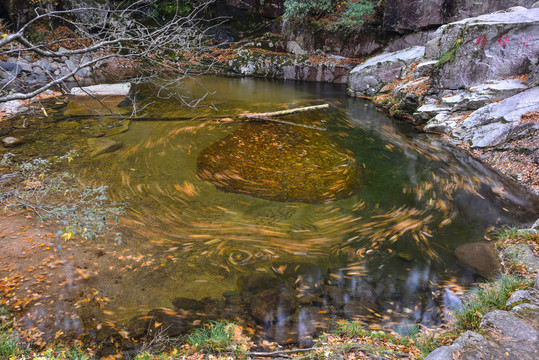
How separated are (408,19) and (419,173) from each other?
10.3 m

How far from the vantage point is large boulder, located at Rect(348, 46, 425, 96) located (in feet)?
40.2

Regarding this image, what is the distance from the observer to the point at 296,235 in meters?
4.34

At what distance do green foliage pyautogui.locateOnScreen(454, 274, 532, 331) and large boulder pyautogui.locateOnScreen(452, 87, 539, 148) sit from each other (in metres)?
4.84

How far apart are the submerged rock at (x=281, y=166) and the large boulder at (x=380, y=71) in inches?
232

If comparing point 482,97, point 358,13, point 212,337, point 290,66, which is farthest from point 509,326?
point 290,66

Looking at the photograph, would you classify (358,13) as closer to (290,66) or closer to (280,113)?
(290,66)

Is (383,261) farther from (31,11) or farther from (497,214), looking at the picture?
(31,11)

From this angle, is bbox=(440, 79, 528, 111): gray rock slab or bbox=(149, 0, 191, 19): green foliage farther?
bbox=(149, 0, 191, 19): green foliage

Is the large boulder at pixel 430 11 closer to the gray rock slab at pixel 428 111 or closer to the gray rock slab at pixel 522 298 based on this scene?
the gray rock slab at pixel 428 111

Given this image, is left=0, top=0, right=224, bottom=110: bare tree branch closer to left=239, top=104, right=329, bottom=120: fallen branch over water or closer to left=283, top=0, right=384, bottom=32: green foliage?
left=239, top=104, right=329, bottom=120: fallen branch over water

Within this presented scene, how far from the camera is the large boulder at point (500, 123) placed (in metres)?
6.48

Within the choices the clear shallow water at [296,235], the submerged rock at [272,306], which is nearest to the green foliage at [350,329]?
the clear shallow water at [296,235]

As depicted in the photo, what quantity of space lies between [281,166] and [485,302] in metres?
4.27

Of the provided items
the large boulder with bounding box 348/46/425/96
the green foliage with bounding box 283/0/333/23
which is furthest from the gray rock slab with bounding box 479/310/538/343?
the green foliage with bounding box 283/0/333/23
